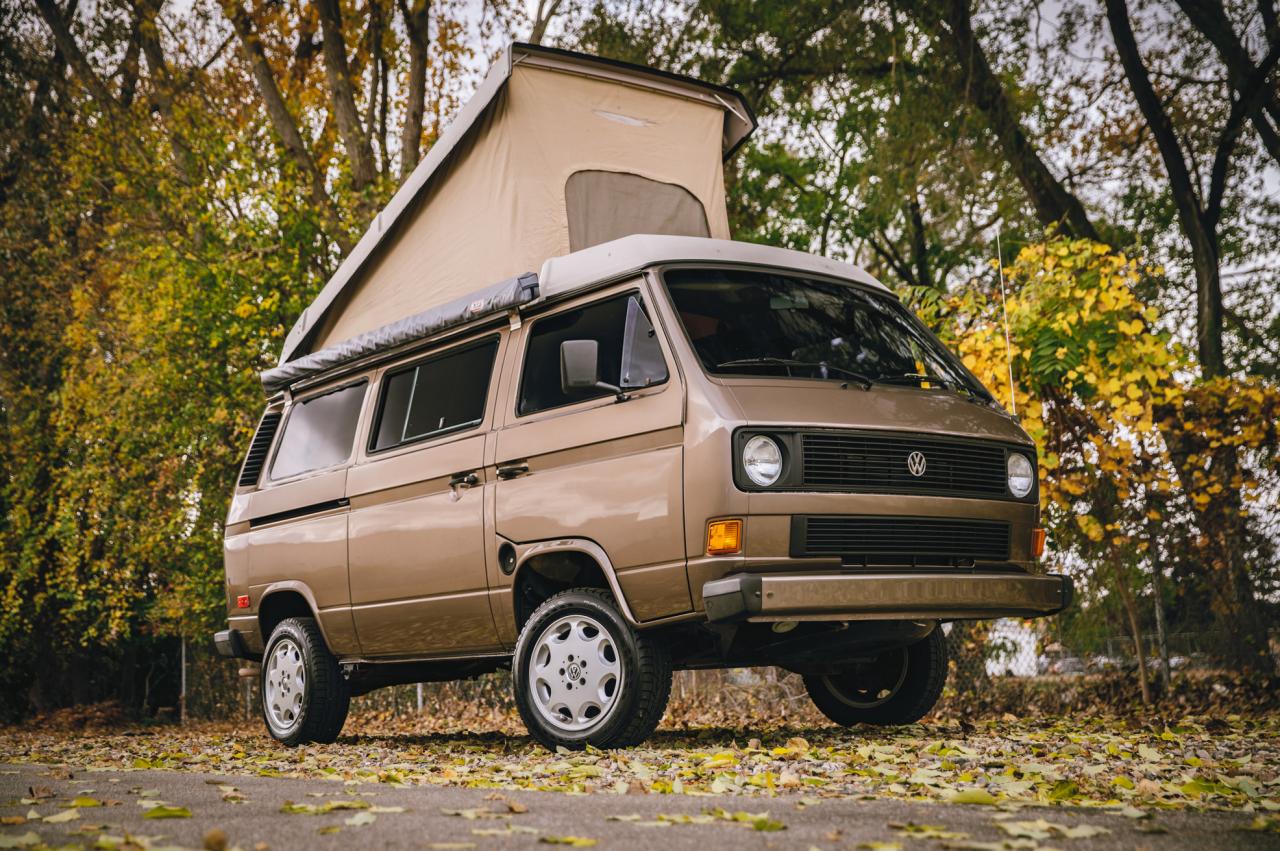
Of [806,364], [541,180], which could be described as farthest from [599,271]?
[541,180]

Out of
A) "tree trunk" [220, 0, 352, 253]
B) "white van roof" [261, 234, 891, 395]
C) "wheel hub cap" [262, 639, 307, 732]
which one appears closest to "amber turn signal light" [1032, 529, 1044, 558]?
"white van roof" [261, 234, 891, 395]

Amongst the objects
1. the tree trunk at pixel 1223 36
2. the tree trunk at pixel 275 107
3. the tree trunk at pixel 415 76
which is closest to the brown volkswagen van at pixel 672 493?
the tree trunk at pixel 275 107

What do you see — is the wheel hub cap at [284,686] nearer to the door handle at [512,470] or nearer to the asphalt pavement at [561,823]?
the door handle at [512,470]

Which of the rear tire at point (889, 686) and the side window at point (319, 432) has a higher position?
the side window at point (319, 432)

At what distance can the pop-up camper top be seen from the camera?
243 inches

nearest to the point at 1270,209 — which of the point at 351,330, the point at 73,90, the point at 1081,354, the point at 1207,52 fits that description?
the point at 1207,52

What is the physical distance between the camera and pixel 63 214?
68.2ft

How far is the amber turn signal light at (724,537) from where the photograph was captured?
5.98 metres

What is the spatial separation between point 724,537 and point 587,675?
117cm

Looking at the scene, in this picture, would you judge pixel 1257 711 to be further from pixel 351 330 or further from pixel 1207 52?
pixel 1207 52

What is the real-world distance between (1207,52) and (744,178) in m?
13.4

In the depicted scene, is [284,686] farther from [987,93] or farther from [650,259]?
[987,93]

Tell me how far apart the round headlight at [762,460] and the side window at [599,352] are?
0.65 meters

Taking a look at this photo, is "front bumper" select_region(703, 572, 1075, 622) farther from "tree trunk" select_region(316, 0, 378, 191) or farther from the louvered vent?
"tree trunk" select_region(316, 0, 378, 191)
